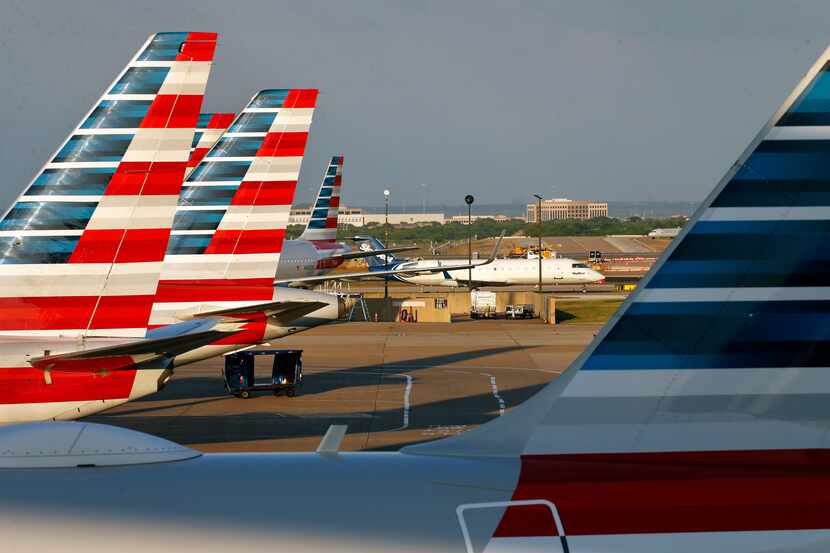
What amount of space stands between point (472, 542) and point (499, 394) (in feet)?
85.2

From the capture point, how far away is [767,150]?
6.52m

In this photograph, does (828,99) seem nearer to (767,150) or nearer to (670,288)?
(767,150)

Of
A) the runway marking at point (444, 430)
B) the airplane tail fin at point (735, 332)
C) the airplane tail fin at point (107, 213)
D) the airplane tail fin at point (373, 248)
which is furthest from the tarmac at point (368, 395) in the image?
the airplane tail fin at point (373, 248)

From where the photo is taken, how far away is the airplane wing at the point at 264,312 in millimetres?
23031

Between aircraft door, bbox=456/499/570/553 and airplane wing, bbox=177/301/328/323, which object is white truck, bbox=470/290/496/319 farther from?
aircraft door, bbox=456/499/570/553

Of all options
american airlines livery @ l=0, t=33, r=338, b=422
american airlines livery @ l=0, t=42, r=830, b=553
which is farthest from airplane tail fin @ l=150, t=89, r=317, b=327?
american airlines livery @ l=0, t=42, r=830, b=553

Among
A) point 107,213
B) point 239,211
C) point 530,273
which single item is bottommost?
point 530,273

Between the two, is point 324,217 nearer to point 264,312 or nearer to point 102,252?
point 264,312

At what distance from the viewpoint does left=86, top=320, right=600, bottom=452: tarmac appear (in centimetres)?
2467

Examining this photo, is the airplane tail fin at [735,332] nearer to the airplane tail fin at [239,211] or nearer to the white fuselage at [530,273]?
the airplane tail fin at [239,211]

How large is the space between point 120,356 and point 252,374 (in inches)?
637

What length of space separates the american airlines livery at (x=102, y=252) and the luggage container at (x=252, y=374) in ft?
45.9

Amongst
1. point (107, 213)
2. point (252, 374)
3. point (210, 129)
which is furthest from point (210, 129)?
point (107, 213)

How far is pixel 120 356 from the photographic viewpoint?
14539 mm
